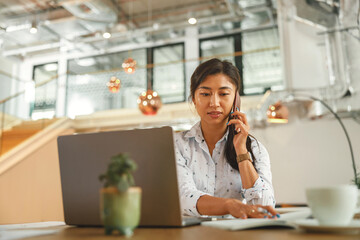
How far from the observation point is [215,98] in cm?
178

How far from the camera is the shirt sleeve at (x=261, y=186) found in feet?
5.04

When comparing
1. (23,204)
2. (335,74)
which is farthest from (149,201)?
(335,74)

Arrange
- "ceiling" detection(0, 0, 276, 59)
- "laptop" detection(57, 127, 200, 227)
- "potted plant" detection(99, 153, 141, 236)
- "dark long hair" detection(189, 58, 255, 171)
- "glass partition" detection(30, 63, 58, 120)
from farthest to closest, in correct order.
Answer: "ceiling" detection(0, 0, 276, 59)
"glass partition" detection(30, 63, 58, 120)
"dark long hair" detection(189, 58, 255, 171)
"laptop" detection(57, 127, 200, 227)
"potted plant" detection(99, 153, 141, 236)

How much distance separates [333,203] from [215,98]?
108cm

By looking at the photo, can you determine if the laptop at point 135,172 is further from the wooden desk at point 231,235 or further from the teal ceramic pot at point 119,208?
the teal ceramic pot at point 119,208

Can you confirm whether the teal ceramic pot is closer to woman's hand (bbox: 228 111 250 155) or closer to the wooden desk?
the wooden desk

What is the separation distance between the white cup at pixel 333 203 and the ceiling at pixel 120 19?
21.0 ft

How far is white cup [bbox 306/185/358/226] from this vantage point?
0.75m

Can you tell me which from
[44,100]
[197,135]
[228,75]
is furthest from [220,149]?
[44,100]

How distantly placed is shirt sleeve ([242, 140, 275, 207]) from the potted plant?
95 cm

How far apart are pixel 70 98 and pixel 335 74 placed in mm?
5282

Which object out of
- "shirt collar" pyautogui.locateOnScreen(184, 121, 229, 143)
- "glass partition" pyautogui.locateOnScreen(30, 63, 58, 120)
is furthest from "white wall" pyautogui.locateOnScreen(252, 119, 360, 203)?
"shirt collar" pyautogui.locateOnScreen(184, 121, 229, 143)

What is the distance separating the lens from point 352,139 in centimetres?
602

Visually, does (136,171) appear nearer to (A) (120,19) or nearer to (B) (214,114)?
(B) (214,114)
